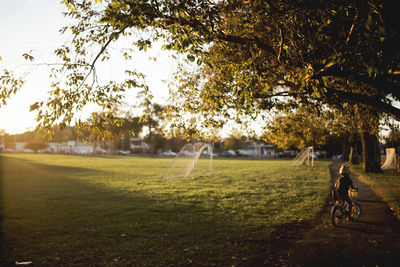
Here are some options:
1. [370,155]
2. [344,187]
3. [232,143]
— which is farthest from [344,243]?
[232,143]

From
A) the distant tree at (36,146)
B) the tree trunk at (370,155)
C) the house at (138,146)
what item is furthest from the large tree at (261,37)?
the distant tree at (36,146)

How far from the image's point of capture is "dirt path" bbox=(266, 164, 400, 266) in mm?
5781

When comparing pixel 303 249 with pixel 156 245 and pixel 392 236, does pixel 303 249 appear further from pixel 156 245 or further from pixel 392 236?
pixel 156 245

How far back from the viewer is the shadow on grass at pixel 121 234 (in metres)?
6.14

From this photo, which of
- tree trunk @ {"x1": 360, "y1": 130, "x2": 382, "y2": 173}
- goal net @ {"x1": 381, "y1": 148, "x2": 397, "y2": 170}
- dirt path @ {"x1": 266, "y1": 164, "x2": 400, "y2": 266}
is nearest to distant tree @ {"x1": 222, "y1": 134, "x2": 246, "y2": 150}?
goal net @ {"x1": 381, "y1": 148, "x2": 397, "y2": 170}

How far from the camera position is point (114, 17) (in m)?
5.31

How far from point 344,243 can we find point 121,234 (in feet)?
17.2

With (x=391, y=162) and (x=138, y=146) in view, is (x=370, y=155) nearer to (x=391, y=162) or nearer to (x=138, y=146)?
(x=391, y=162)

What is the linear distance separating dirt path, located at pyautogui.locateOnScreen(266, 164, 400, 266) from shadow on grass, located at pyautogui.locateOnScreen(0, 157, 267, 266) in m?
0.69

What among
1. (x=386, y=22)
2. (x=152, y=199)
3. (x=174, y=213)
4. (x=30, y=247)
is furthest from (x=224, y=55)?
(x=152, y=199)

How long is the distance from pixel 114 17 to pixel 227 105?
19.3 ft

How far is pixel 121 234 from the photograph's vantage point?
7.89m

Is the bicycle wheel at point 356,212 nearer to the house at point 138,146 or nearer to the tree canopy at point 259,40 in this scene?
the tree canopy at point 259,40

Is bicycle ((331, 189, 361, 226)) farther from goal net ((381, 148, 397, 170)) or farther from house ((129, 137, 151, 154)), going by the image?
house ((129, 137, 151, 154))
